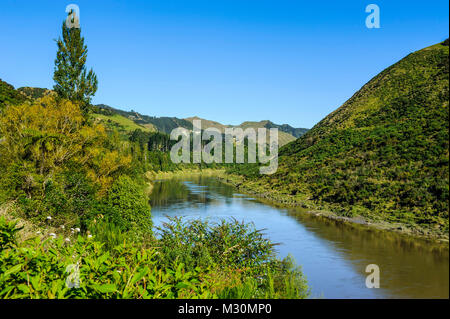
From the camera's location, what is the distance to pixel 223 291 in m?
5.19

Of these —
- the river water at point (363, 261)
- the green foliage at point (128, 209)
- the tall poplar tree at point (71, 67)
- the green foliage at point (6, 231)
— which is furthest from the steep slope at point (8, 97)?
the green foliage at point (6, 231)

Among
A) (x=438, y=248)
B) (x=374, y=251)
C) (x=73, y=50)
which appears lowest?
(x=374, y=251)

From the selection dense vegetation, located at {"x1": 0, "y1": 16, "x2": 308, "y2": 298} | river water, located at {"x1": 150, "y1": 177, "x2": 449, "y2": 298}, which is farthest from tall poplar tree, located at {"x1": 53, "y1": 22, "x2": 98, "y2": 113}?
river water, located at {"x1": 150, "y1": 177, "x2": 449, "y2": 298}

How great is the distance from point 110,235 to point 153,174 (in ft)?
277

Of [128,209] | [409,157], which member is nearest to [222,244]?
[409,157]

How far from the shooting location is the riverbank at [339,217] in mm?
4194

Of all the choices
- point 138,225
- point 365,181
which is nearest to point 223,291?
point 365,181

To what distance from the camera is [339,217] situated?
1238 cm

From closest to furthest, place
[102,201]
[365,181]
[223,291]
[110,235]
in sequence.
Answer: [223,291], [365,181], [110,235], [102,201]

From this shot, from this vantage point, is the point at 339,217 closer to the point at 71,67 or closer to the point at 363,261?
the point at 363,261

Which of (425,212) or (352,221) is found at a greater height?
(425,212)

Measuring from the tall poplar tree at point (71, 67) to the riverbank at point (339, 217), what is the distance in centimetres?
2592

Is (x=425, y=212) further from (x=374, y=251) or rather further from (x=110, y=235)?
(x=110, y=235)

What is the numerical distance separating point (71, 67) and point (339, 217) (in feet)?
102
